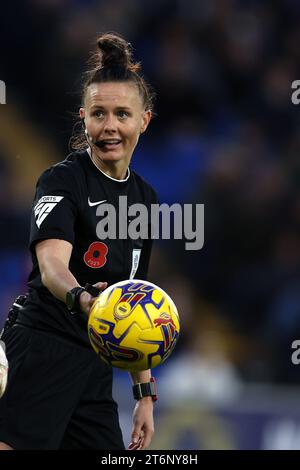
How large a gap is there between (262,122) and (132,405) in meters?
3.83

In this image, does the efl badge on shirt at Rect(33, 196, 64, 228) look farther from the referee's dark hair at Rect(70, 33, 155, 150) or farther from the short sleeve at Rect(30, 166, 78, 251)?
the referee's dark hair at Rect(70, 33, 155, 150)

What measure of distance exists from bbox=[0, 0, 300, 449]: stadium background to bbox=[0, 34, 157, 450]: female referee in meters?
3.18

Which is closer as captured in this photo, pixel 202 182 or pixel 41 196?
pixel 41 196

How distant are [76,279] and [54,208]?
0.34 meters

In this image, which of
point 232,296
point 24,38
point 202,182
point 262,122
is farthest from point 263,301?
point 24,38

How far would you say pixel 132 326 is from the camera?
3.26 m

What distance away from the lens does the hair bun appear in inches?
160

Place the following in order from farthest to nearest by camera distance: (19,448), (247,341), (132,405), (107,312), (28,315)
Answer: (247,341), (132,405), (28,315), (19,448), (107,312)

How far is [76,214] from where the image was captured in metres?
3.77

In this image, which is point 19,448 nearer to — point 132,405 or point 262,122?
point 132,405

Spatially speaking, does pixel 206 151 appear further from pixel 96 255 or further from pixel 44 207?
pixel 44 207

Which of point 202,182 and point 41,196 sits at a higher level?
A: point 202,182

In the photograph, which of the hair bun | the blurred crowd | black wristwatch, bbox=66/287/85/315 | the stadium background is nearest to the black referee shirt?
black wristwatch, bbox=66/287/85/315

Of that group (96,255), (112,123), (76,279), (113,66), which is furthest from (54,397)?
(113,66)
